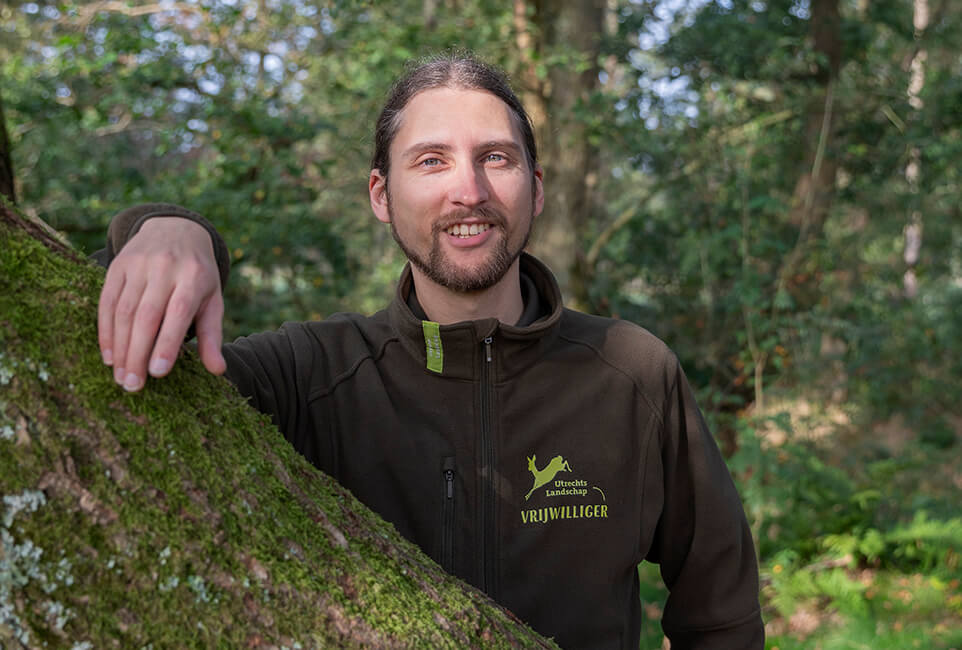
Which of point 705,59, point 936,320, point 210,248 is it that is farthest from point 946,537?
point 210,248

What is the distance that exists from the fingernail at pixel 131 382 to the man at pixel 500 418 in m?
0.77

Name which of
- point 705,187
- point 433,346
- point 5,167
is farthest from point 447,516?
point 705,187

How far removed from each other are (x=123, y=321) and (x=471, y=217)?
1.20 metres

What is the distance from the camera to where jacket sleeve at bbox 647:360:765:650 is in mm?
2320

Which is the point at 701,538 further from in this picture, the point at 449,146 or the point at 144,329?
the point at 144,329

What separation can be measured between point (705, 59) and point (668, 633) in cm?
627

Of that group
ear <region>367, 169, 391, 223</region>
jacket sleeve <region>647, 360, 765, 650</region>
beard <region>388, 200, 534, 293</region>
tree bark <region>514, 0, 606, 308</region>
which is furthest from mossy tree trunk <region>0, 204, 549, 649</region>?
tree bark <region>514, 0, 606, 308</region>

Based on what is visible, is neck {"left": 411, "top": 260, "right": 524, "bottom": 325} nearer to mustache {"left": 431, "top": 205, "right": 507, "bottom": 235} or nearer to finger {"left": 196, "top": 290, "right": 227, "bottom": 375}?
mustache {"left": 431, "top": 205, "right": 507, "bottom": 235}

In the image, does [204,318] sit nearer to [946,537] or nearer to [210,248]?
[210,248]

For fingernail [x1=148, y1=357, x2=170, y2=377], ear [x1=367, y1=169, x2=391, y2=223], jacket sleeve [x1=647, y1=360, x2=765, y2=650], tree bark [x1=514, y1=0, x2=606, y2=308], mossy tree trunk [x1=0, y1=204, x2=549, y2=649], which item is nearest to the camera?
mossy tree trunk [x1=0, y1=204, x2=549, y2=649]

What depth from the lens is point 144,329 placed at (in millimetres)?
1213

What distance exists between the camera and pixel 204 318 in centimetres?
134

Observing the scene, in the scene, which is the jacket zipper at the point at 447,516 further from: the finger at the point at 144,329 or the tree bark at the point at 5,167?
the tree bark at the point at 5,167

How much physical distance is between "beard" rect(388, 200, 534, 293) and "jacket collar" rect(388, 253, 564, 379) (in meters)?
0.14
